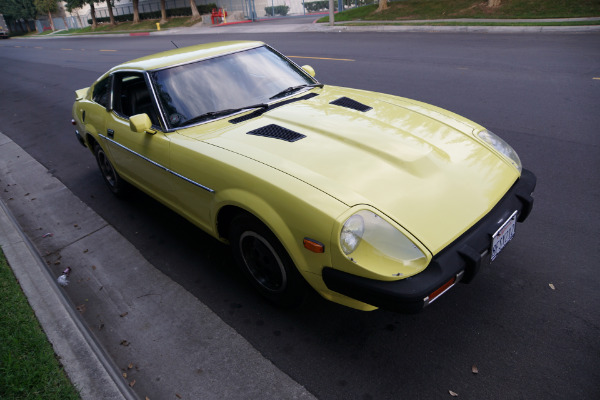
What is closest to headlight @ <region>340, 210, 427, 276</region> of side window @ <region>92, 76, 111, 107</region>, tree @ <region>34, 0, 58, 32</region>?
side window @ <region>92, 76, 111, 107</region>

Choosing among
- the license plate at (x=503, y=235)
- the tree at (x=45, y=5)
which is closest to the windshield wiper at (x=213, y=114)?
the license plate at (x=503, y=235)

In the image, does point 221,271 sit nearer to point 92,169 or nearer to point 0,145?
point 92,169

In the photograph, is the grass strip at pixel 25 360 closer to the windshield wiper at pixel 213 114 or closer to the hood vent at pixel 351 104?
the windshield wiper at pixel 213 114

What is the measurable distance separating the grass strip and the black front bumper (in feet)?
5.41

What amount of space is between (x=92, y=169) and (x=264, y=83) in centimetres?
363

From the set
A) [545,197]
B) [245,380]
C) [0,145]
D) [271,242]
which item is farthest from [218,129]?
[0,145]

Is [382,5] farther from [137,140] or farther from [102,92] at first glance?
[137,140]

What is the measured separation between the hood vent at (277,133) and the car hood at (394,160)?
45 millimetres

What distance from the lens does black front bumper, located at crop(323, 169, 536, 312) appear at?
2.18 metres

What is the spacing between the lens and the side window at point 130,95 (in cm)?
390

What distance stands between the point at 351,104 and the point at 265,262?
5.17 feet

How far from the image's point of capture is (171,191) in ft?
11.5

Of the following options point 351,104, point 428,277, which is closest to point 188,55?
point 351,104

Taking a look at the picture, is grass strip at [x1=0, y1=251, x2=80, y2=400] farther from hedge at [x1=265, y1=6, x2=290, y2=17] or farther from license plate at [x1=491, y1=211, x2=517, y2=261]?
hedge at [x1=265, y1=6, x2=290, y2=17]
